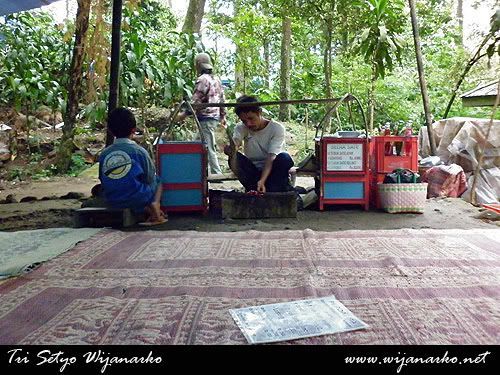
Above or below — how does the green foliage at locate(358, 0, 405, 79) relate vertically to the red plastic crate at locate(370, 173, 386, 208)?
above

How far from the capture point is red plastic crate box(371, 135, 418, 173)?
471 centimetres

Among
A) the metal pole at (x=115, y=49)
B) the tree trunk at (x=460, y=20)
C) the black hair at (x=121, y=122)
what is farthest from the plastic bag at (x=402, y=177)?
the tree trunk at (x=460, y=20)

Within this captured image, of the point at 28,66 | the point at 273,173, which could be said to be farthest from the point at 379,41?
the point at 28,66

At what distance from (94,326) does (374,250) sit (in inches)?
68.7

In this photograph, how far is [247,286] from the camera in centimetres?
230

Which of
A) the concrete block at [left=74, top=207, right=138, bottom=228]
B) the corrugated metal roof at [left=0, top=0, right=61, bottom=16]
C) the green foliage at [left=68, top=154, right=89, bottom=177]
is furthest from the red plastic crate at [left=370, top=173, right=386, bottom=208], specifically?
the green foliage at [left=68, top=154, right=89, bottom=177]

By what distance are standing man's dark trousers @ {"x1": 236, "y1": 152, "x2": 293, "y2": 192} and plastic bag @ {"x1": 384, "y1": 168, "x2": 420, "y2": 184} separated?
949 mm

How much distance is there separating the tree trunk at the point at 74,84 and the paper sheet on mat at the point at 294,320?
5.08 metres

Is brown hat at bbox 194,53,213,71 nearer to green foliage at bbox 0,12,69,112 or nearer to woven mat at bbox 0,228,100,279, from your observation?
green foliage at bbox 0,12,69,112

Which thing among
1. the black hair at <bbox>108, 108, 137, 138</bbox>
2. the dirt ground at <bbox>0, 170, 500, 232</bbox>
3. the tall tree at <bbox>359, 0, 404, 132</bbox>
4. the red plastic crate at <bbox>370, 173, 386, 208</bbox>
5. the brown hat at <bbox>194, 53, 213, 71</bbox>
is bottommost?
the dirt ground at <bbox>0, 170, 500, 232</bbox>

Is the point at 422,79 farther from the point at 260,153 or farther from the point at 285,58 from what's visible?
the point at 285,58

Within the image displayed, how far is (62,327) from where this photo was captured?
181 centimetres
